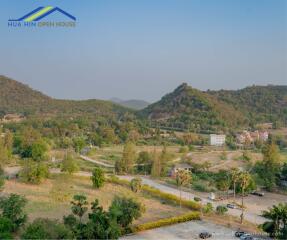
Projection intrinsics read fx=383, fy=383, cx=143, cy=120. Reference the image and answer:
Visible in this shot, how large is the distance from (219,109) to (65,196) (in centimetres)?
8060

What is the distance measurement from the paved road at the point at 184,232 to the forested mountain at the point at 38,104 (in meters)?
92.5

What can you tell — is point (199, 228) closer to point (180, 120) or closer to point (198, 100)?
point (180, 120)

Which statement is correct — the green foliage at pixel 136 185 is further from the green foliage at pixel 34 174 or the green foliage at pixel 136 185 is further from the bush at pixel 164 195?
the green foliage at pixel 34 174

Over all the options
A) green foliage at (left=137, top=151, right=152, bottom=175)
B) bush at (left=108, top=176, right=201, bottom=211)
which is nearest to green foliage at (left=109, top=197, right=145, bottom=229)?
bush at (left=108, top=176, right=201, bottom=211)

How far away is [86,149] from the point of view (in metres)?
63.4

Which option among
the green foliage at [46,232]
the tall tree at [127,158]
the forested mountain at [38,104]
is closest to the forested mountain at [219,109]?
the forested mountain at [38,104]

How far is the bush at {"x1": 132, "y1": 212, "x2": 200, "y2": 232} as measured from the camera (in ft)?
75.1

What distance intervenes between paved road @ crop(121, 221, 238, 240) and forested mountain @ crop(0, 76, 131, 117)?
92.5 metres

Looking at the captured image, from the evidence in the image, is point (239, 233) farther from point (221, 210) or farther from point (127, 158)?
point (127, 158)

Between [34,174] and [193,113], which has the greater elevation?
[193,113]

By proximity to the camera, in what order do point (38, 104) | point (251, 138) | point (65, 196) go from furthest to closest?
point (38, 104) < point (251, 138) < point (65, 196)

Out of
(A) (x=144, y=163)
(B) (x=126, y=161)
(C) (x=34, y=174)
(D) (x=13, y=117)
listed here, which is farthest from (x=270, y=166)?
(D) (x=13, y=117)

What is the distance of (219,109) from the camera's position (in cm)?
10556

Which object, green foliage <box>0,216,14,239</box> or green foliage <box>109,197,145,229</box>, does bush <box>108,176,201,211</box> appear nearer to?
green foliage <box>109,197,145,229</box>
